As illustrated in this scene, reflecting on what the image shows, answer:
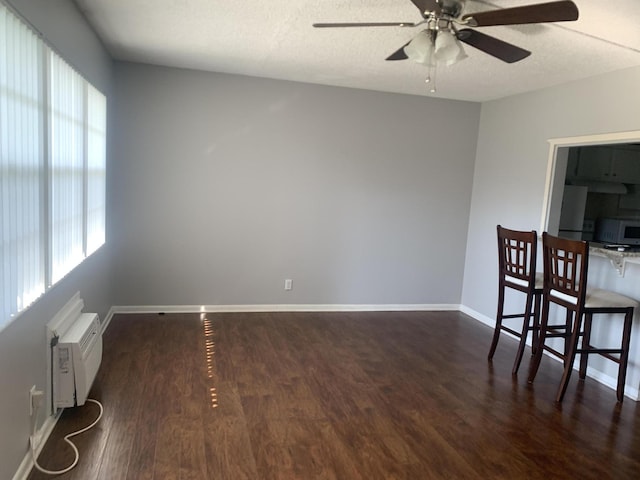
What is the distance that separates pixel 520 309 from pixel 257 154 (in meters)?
3.06

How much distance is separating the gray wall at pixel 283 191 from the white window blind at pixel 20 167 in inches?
87.3

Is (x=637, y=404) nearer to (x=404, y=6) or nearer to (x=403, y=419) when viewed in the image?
(x=403, y=419)

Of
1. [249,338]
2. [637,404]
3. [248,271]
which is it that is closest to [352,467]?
[249,338]

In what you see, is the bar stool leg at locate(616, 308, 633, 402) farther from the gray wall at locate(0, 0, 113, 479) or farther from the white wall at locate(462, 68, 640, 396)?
the gray wall at locate(0, 0, 113, 479)

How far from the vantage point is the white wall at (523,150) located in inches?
137

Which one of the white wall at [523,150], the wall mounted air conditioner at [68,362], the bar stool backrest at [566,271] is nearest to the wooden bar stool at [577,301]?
the bar stool backrest at [566,271]

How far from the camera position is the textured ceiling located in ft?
8.56

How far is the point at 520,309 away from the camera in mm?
4543

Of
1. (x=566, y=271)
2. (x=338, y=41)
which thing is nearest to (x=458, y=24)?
(x=338, y=41)

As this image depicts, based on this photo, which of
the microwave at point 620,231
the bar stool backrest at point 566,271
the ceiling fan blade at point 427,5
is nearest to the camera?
the ceiling fan blade at point 427,5

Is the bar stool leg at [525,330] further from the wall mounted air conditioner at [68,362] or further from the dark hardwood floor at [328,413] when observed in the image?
the wall mounted air conditioner at [68,362]

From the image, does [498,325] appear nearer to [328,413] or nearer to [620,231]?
[328,413]

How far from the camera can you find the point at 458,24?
2.31 metres

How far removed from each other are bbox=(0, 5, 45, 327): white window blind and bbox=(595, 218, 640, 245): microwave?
5395 mm
